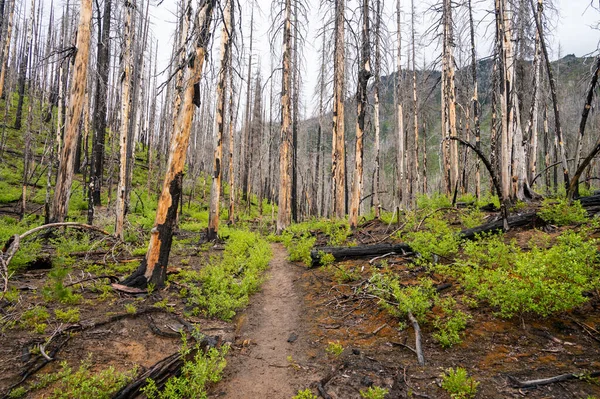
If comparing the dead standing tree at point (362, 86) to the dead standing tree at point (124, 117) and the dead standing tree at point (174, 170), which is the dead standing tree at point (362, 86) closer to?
the dead standing tree at point (174, 170)

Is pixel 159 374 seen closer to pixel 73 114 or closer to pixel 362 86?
pixel 73 114

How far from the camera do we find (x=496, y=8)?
7.38 meters

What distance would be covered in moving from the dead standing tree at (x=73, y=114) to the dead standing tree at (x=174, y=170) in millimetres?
3660

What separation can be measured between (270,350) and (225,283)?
2.22 m

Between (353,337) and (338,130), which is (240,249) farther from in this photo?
(338,130)

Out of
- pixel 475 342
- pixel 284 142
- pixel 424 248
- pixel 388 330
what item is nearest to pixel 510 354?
pixel 475 342

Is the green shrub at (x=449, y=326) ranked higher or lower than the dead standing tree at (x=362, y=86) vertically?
lower

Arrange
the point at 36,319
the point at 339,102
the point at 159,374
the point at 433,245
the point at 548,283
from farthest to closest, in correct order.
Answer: the point at 339,102
the point at 433,245
the point at 36,319
the point at 548,283
the point at 159,374

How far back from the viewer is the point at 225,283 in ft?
19.6

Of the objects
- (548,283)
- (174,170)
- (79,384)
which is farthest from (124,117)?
(548,283)

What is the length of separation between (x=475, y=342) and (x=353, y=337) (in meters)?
1.59

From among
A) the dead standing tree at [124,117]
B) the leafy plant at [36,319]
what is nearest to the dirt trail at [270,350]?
the leafy plant at [36,319]

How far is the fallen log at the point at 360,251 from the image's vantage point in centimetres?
663

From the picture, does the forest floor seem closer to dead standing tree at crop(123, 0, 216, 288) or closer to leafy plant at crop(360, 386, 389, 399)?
leafy plant at crop(360, 386, 389, 399)
